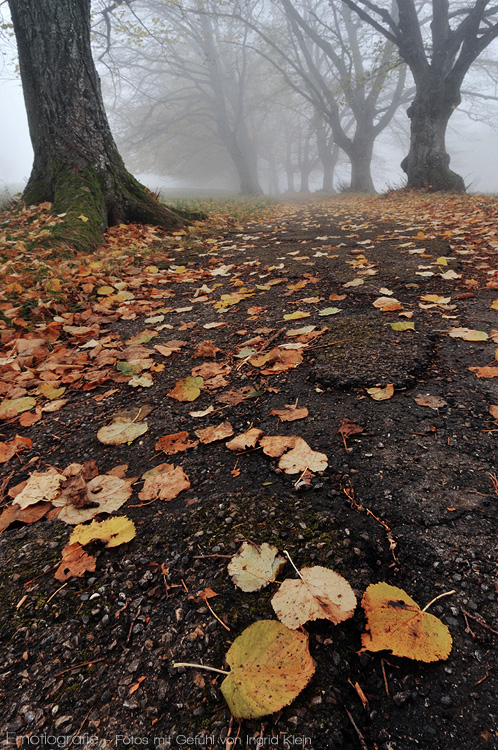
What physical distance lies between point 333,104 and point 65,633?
58.6 feet

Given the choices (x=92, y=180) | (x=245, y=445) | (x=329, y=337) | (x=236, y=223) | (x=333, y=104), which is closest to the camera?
(x=245, y=445)

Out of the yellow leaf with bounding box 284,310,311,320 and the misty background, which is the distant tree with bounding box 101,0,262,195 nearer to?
the misty background

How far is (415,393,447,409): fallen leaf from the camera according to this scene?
4.22 feet

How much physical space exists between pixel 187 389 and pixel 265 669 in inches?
44.0

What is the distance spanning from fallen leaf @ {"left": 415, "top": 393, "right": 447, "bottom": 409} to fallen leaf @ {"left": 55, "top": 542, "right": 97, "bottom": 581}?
1.15 m

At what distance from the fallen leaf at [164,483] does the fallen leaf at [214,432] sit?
15 centimetres

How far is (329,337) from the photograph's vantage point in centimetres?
184

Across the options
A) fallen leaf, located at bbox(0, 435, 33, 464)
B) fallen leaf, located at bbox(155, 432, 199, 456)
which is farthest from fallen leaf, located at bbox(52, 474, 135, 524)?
fallen leaf, located at bbox(0, 435, 33, 464)

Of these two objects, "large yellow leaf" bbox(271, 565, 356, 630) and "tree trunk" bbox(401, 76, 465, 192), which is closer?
"large yellow leaf" bbox(271, 565, 356, 630)

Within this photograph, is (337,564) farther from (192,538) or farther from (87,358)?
(87,358)

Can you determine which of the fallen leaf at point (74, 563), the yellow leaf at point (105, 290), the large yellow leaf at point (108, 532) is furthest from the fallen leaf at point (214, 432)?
the yellow leaf at point (105, 290)

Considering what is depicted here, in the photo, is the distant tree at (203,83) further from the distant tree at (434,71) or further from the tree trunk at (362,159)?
the distant tree at (434,71)

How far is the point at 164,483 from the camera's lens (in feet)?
3.71

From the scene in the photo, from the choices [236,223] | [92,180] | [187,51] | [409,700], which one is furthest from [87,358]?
[187,51]
